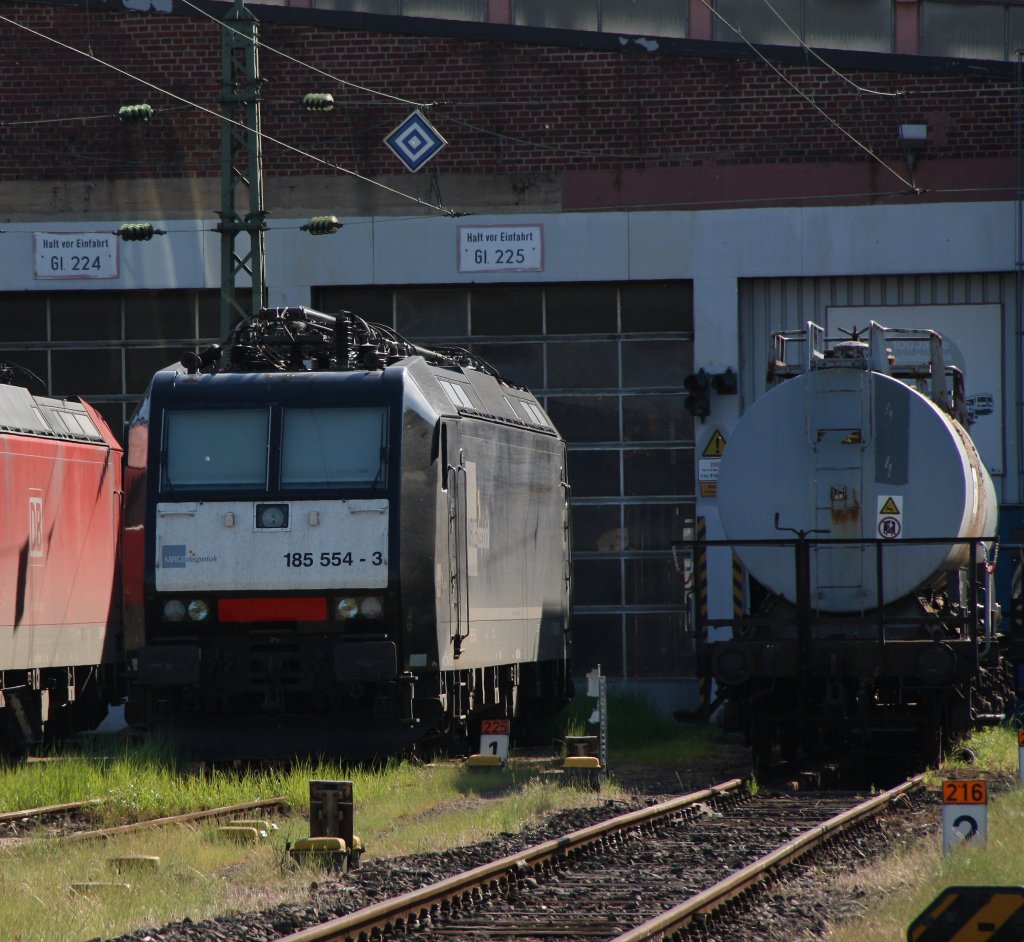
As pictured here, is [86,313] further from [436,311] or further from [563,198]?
[563,198]

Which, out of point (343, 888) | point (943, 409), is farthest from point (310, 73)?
point (343, 888)

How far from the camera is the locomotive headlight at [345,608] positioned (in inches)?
567

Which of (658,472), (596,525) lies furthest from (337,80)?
(596,525)

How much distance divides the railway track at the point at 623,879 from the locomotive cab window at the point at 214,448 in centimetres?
474

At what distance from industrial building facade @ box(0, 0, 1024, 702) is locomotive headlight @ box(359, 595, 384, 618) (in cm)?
908

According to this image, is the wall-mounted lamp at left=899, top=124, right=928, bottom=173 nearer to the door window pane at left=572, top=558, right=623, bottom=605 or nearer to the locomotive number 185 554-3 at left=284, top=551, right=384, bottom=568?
the door window pane at left=572, top=558, right=623, bottom=605

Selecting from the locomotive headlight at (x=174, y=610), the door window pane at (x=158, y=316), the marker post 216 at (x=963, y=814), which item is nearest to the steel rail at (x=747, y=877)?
the marker post 216 at (x=963, y=814)

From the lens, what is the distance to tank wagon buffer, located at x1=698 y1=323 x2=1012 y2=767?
14.4 meters

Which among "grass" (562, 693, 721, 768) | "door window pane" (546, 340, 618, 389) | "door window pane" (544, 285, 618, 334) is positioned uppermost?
"door window pane" (544, 285, 618, 334)

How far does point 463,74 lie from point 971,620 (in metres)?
12.0

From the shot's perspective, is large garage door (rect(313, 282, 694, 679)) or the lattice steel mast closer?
the lattice steel mast

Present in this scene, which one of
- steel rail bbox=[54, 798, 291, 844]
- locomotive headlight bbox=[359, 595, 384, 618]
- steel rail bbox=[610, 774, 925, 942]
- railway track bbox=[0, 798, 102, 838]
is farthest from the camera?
locomotive headlight bbox=[359, 595, 384, 618]

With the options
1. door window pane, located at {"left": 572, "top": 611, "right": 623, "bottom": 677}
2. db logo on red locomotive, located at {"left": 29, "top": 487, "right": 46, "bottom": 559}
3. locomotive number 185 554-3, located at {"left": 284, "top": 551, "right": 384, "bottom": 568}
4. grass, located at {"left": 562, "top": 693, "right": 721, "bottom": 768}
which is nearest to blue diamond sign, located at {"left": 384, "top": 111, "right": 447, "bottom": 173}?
door window pane, located at {"left": 572, "top": 611, "right": 623, "bottom": 677}

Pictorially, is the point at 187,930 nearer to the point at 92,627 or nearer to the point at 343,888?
the point at 343,888
